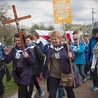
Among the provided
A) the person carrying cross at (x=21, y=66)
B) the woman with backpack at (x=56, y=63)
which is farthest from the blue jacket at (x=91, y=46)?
the person carrying cross at (x=21, y=66)

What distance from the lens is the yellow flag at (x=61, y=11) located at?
5887mm

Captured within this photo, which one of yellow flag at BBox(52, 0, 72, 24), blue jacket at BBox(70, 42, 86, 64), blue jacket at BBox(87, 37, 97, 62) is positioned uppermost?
yellow flag at BBox(52, 0, 72, 24)

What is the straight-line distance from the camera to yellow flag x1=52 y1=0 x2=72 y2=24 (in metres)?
5.89

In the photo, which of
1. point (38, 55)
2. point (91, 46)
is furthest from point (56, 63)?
point (91, 46)

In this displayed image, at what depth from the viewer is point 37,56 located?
21.4 feet

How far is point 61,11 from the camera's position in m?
5.93

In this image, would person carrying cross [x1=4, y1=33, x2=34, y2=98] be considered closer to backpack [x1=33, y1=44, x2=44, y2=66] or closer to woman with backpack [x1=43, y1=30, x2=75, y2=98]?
woman with backpack [x1=43, y1=30, x2=75, y2=98]

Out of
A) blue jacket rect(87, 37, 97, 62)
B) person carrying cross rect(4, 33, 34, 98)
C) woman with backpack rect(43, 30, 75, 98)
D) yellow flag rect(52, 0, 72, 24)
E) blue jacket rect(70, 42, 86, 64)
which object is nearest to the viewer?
woman with backpack rect(43, 30, 75, 98)

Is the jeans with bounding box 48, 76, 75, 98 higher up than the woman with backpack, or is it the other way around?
the woman with backpack

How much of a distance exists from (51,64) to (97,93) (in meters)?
2.47

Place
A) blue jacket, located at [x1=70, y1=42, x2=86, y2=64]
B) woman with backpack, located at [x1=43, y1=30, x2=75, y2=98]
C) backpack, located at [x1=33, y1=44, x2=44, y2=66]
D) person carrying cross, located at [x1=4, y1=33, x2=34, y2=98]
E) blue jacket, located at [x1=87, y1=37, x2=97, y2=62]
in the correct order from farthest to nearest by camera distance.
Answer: blue jacket, located at [x1=70, y1=42, x2=86, y2=64], blue jacket, located at [x1=87, y1=37, x2=97, y2=62], backpack, located at [x1=33, y1=44, x2=44, y2=66], person carrying cross, located at [x1=4, y1=33, x2=34, y2=98], woman with backpack, located at [x1=43, y1=30, x2=75, y2=98]

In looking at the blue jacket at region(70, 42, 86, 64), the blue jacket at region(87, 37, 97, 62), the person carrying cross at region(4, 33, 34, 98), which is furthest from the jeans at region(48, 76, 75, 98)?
the blue jacket at region(70, 42, 86, 64)

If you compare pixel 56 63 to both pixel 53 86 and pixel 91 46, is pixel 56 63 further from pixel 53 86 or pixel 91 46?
pixel 91 46

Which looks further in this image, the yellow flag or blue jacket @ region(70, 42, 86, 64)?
blue jacket @ region(70, 42, 86, 64)
